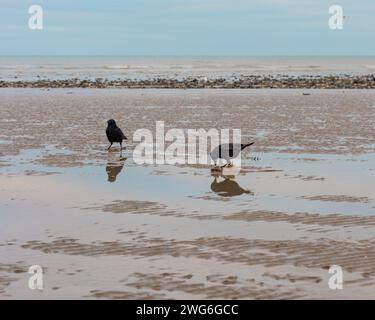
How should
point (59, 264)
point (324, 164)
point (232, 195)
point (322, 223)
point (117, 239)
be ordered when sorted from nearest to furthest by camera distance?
point (59, 264)
point (117, 239)
point (322, 223)
point (232, 195)
point (324, 164)

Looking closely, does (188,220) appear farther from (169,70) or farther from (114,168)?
(169,70)

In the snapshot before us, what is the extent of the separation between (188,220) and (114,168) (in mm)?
4708

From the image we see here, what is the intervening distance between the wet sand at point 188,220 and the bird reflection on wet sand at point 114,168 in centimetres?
4

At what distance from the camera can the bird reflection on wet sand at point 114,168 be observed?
41.7ft

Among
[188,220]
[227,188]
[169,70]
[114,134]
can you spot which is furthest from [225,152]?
[169,70]

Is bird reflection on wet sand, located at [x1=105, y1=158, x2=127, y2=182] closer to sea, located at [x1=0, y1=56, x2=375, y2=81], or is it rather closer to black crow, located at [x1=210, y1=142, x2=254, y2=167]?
black crow, located at [x1=210, y1=142, x2=254, y2=167]

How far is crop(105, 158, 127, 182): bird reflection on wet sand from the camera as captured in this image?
12.7 metres

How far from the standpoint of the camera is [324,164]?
45.1ft

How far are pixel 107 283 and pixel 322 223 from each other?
3.70 metres

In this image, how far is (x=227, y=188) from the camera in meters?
11.5

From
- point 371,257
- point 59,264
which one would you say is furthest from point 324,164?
point 59,264

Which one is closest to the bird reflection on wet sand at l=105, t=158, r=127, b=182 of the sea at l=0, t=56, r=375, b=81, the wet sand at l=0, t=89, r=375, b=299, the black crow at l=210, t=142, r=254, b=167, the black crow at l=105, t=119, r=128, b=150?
the wet sand at l=0, t=89, r=375, b=299
